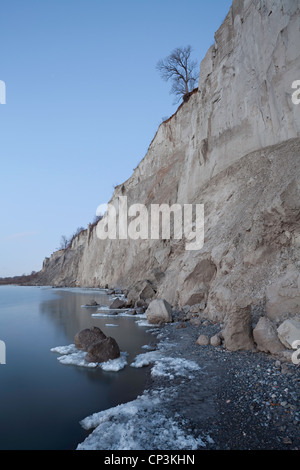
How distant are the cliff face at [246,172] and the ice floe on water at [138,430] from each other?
4.39 meters

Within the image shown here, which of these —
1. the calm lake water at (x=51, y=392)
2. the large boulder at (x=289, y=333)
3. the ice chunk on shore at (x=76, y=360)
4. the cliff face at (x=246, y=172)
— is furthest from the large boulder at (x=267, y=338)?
the ice chunk on shore at (x=76, y=360)

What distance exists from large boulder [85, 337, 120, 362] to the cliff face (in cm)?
374

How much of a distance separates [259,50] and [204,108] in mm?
4664

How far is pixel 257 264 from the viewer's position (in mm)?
8812

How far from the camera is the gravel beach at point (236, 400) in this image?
10.9 feet

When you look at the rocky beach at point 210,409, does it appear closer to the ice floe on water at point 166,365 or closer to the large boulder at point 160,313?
the ice floe on water at point 166,365

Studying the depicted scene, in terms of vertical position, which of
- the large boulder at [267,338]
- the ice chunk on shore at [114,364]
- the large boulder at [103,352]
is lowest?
the ice chunk on shore at [114,364]

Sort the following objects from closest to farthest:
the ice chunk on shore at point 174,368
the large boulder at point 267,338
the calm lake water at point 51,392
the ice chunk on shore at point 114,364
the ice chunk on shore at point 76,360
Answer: the calm lake water at point 51,392 → the ice chunk on shore at point 174,368 → the large boulder at point 267,338 → the ice chunk on shore at point 114,364 → the ice chunk on shore at point 76,360

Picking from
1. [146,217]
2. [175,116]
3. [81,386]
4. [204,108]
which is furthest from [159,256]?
[81,386]

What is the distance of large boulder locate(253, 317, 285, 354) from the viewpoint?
5672 mm

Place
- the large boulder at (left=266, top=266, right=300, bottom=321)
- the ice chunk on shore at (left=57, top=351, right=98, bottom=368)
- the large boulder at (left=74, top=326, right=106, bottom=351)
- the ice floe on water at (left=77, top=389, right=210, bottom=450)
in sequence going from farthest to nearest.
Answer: the large boulder at (left=74, top=326, right=106, bottom=351), the large boulder at (left=266, top=266, right=300, bottom=321), the ice chunk on shore at (left=57, top=351, right=98, bottom=368), the ice floe on water at (left=77, top=389, right=210, bottom=450)

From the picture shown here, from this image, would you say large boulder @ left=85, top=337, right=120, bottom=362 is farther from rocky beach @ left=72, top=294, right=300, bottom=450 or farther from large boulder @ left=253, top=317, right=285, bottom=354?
large boulder @ left=253, top=317, right=285, bottom=354

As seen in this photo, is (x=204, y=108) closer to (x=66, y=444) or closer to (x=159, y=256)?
(x=159, y=256)

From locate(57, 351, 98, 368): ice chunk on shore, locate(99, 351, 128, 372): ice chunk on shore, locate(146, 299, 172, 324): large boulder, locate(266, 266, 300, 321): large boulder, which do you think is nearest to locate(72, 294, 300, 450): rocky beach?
locate(99, 351, 128, 372): ice chunk on shore
